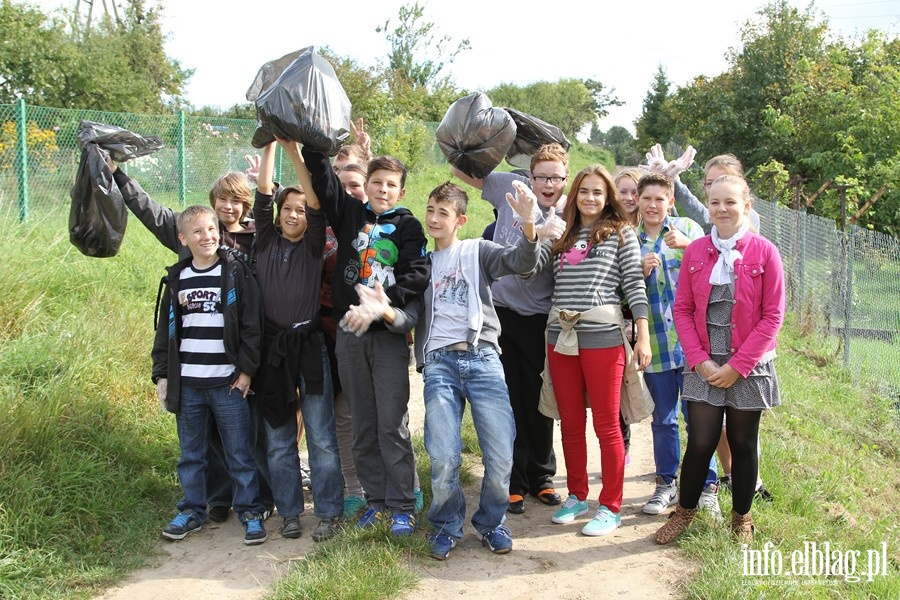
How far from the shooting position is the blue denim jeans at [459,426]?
362 cm

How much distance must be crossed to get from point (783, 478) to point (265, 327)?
10.6 ft

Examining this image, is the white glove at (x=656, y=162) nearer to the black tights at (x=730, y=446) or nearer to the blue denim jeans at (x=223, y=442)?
the black tights at (x=730, y=446)

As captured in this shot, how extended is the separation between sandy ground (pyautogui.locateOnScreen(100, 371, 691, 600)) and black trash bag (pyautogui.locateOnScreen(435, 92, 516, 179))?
1.97 m

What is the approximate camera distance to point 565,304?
3959 mm

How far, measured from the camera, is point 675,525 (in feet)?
12.5

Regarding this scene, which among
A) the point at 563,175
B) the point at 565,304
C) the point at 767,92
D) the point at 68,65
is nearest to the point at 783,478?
the point at 565,304

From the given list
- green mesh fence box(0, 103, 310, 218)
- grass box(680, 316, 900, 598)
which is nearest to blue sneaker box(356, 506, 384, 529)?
grass box(680, 316, 900, 598)

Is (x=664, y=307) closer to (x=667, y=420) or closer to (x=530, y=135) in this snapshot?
(x=667, y=420)

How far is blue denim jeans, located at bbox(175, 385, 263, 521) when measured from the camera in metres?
3.97

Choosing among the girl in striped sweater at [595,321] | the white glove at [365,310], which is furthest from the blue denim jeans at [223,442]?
the girl in striped sweater at [595,321]

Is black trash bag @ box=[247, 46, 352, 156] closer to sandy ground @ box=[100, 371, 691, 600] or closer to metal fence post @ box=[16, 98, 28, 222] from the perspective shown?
sandy ground @ box=[100, 371, 691, 600]

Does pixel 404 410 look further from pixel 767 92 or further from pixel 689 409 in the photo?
pixel 767 92


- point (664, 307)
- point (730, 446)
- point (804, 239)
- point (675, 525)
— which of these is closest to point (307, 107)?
point (664, 307)

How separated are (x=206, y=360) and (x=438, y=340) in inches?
48.0
